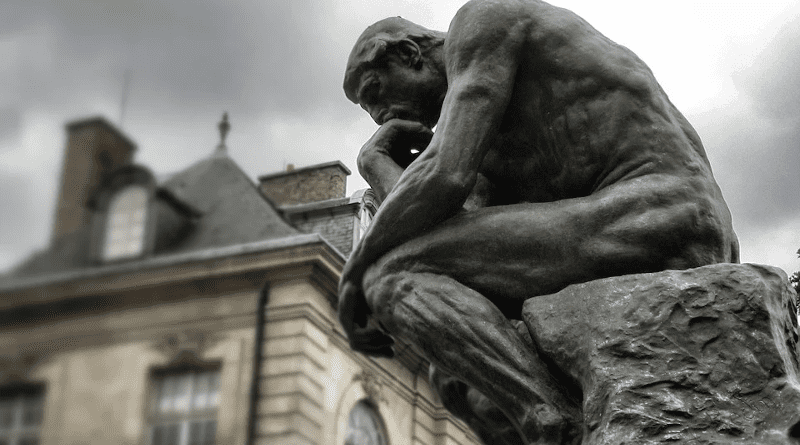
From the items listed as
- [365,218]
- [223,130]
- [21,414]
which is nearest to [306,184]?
[223,130]

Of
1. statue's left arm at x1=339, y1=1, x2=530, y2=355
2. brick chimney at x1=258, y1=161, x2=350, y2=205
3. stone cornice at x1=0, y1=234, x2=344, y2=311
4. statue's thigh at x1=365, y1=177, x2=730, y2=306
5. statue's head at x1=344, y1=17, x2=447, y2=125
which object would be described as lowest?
statue's thigh at x1=365, y1=177, x2=730, y2=306

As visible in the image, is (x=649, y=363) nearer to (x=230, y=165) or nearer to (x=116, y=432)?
(x=116, y=432)

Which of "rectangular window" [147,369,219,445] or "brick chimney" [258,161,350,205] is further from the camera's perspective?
"brick chimney" [258,161,350,205]

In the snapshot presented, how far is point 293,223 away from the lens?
1553cm

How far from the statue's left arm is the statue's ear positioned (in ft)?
0.66

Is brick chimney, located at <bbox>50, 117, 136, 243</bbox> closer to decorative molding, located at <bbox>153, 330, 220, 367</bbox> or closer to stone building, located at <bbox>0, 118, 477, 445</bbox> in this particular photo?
stone building, located at <bbox>0, 118, 477, 445</bbox>

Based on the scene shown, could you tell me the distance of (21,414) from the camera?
A: 12.1 meters

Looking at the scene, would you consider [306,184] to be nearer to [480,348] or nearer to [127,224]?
[127,224]

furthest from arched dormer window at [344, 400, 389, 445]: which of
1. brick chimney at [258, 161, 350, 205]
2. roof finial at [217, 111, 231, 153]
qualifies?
roof finial at [217, 111, 231, 153]

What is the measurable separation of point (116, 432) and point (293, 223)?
405 cm

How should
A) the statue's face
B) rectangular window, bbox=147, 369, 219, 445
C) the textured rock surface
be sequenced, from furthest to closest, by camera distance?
rectangular window, bbox=147, 369, 219, 445
the statue's face
the textured rock surface

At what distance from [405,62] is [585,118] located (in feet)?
1.61

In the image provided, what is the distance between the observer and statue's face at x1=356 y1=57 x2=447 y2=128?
2.39m

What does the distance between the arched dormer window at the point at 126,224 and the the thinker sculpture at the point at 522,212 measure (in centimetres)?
1188
